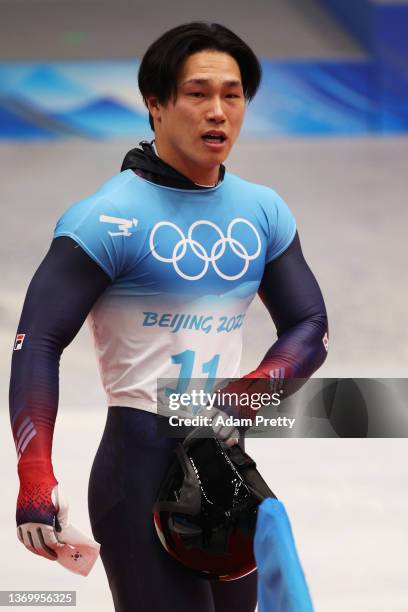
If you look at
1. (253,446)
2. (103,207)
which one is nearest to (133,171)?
(103,207)

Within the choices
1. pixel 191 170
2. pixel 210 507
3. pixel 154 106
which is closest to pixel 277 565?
pixel 210 507

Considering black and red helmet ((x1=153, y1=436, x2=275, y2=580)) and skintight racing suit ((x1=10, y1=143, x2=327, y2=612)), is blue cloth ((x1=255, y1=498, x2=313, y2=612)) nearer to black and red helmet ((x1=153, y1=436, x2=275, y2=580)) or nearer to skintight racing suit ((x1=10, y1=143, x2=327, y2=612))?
black and red helmet ((x1=153, y1=436, x2=275, y2=580))

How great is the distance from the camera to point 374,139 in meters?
8.65

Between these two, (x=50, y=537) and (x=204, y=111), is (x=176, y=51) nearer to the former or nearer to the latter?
(x=204, y=111)

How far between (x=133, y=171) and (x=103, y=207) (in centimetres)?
15

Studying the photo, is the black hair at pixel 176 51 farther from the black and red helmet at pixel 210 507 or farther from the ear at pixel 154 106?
the black and red helmet at pixel 210 507

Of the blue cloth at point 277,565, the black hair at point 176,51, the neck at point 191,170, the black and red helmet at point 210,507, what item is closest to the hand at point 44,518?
the black and red helmet at point 210,507

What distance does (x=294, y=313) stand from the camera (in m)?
2.86

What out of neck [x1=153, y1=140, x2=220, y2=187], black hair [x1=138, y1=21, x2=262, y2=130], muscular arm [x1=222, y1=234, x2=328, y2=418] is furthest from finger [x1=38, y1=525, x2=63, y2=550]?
black hair [x1=138, y1=21, x2=262, y2=130]

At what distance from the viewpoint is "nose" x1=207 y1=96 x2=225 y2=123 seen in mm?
2695

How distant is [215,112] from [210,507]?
2.44ft

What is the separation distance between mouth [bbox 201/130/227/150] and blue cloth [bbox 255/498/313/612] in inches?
27.3

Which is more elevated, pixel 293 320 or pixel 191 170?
pixel 191 170

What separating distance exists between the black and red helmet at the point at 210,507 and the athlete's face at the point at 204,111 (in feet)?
1.82
